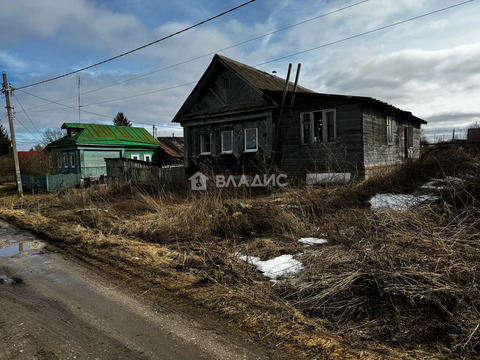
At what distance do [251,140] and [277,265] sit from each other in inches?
463

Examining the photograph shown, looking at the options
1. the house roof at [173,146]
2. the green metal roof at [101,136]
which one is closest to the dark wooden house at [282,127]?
the green metal roof at [101,136]

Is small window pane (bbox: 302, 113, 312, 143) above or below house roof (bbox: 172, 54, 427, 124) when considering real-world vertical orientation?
below

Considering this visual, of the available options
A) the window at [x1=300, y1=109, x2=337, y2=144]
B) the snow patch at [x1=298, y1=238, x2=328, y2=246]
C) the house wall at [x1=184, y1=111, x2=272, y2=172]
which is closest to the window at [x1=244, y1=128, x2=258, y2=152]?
the house wall at [x1=184, y1=111, x2=272, y2=172]

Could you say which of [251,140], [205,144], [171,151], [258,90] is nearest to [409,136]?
[251,140]

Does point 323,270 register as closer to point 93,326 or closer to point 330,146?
point 93,326

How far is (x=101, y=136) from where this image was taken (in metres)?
27.8

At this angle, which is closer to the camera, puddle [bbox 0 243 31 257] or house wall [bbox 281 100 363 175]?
puddle [bbox 0 243 31 257]

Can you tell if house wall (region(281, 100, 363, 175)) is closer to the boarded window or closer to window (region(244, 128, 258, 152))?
window (region(244, 128, 258, 152))

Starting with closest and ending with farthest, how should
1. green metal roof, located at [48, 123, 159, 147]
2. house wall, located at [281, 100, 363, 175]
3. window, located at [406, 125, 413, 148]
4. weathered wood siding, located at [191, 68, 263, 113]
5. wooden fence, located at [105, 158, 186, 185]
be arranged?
house wall, located at [281, 100, 363, 175]
weathered wood siding, located at [191, 68, 263, 113]
wooden fence, located at [105, 158, 186, 185]
window, located at [406, 125, 413, 148]
green metal roof, located at [48, 123, 159, 147]

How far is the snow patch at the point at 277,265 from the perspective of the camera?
4300mm

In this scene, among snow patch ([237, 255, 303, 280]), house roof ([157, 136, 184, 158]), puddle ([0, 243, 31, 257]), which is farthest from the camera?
house roof ([157, 136, 184, 158])

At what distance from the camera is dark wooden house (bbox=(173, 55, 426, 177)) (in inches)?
508

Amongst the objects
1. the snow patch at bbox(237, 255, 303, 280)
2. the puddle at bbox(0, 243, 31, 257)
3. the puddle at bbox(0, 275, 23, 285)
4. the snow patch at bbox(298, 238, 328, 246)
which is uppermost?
the snow patch at bbox(298, 238, 328, 246)

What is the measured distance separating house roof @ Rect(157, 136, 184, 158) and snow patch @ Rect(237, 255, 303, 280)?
2910 centimetres
